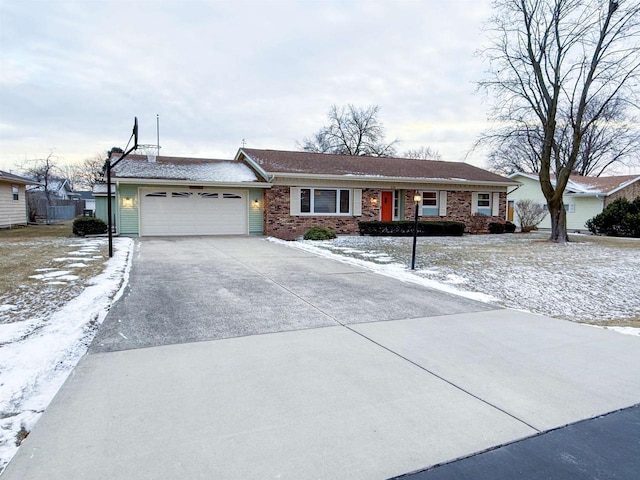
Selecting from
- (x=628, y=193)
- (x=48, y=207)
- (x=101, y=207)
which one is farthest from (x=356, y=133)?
(x=48, y=207)

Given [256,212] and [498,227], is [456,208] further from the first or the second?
[256,212]

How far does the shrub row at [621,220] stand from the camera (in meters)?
19.5

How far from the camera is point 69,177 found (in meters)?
53.3

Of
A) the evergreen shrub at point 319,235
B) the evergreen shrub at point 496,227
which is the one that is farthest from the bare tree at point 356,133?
the evergreen shrub at point 319,235

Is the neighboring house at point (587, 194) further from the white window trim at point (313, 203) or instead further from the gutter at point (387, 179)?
the white window trim at point (313, 203)

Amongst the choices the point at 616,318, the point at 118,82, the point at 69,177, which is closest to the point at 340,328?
the point at 616,318

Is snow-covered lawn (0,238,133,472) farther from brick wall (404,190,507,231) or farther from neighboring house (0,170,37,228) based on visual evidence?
brick wall (404,190,507,231)

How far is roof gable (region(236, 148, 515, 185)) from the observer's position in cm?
1761

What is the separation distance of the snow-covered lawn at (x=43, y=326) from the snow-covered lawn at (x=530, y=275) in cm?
534

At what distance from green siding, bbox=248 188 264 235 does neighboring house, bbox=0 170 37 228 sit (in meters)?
11.7

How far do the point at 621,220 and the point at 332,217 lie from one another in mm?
14827

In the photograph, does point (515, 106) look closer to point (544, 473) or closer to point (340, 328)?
point (340, 328)

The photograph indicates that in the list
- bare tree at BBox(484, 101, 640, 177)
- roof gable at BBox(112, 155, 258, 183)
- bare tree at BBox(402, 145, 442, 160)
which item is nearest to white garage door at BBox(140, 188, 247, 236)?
roof gable at BBox(112, 155, 258, 183)

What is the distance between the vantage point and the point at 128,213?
50.8 feet
